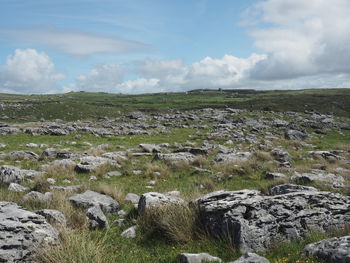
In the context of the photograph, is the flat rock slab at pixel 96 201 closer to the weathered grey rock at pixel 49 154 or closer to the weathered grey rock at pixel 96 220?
the weathered grey rock at pixel 96 220

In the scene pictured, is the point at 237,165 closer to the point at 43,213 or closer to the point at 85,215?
the point at 85,215

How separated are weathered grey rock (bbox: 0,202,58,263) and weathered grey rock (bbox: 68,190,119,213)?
2.72 m

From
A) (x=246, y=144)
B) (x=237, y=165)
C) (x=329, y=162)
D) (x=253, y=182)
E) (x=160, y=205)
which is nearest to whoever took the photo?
(x=160, y=205)

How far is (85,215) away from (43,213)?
1.17m

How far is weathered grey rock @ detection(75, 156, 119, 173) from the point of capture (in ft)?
55.1

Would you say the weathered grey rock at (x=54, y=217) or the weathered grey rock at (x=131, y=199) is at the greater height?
the weathered grey rock at (x=54, y=217)

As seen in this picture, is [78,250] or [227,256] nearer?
[78,250]

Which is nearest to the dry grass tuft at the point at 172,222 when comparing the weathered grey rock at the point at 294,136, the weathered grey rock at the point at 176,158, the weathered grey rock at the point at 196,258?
the weathered grey rock at the point at 196,258

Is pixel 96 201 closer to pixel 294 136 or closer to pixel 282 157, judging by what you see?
pixel 282 157

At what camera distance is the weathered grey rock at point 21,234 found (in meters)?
5.49

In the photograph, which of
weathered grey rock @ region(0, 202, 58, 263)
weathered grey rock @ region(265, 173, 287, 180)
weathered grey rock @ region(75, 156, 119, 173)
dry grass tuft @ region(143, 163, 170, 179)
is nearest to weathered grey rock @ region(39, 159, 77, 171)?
weathered grey rock @ region(75, 156, 119, 173)

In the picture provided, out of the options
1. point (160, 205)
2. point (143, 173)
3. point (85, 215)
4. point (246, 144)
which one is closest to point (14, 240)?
point (85, 215)

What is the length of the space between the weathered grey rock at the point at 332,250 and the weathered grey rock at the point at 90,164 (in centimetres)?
1326

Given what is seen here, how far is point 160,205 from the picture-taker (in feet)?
28.5
